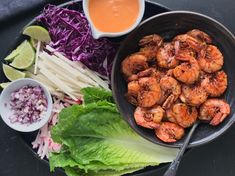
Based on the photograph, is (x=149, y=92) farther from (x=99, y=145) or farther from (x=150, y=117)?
(x=99, y=145)

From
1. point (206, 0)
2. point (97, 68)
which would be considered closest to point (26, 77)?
point (97, 68)

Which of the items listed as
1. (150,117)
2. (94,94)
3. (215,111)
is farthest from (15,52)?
(215,111)

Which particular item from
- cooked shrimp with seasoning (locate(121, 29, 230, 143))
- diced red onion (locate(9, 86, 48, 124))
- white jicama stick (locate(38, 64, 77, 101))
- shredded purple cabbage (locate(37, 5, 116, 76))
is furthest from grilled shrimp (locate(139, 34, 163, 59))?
diced red onion (locate(9, 86, 48, 124))

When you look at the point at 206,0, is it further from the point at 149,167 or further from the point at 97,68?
the point at 149,167

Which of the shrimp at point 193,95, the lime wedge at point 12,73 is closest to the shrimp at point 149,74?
the shrimp at point 193,95

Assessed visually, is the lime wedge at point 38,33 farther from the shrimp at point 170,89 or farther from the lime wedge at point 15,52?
the shrimp at point 170,89

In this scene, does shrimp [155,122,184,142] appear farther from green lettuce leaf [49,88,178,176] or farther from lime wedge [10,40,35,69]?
lime wedge [10,40,35,69]
